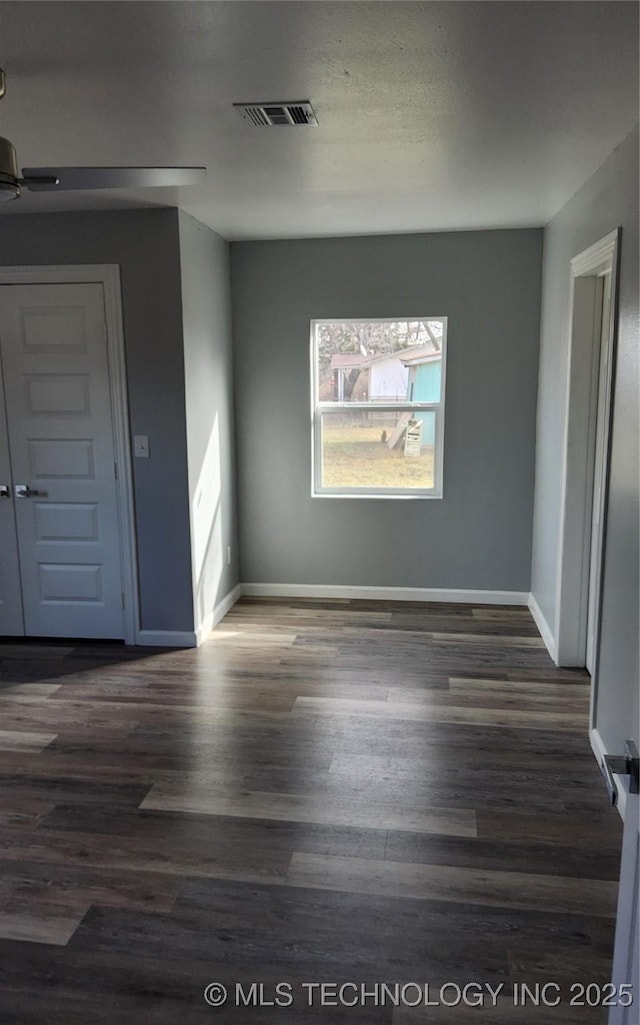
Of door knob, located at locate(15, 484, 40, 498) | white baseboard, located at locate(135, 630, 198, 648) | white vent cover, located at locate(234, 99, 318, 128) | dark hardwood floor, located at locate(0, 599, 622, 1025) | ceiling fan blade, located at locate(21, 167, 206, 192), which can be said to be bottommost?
dark hardwood floor, located at locate(0, 599, 622, 1025)

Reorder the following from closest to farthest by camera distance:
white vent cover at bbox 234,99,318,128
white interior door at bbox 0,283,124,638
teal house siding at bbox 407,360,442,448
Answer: white vent cover at bbox 234,99,318,128
white interior door at bbox 0,283,124,638
teal house siding at bbox 407,360,442,448

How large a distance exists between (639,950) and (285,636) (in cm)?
364

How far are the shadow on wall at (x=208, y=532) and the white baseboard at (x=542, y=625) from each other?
2.14m

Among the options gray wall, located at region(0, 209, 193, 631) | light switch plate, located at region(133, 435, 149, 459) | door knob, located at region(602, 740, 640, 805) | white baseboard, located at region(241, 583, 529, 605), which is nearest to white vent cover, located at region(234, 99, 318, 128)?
gray wall, located at region(0, 209, 193, 631)

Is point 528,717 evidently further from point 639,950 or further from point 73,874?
point 639,950

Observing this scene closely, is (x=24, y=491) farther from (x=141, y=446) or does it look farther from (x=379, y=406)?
(x=379, y=406)

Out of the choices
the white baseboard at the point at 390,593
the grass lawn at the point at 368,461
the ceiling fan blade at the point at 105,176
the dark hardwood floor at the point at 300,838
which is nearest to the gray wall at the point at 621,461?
the dark hardwood floor at the point at 300,838

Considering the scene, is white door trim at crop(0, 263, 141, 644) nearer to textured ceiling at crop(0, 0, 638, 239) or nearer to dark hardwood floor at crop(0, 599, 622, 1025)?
textured ceiling at crop(0, 0, 638, 239)

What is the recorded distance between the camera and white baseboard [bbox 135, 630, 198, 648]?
442 centimetres

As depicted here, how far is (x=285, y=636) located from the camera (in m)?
4.61

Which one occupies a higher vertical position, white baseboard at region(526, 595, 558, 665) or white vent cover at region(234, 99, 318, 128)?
white vent cover at region(234, 99, 318, 128)

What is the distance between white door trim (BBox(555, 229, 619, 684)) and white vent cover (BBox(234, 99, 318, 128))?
5.73 feet

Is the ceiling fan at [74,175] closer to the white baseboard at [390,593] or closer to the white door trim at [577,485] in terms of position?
the white door trim at [577,485]

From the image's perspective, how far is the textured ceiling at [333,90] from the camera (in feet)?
6.06
